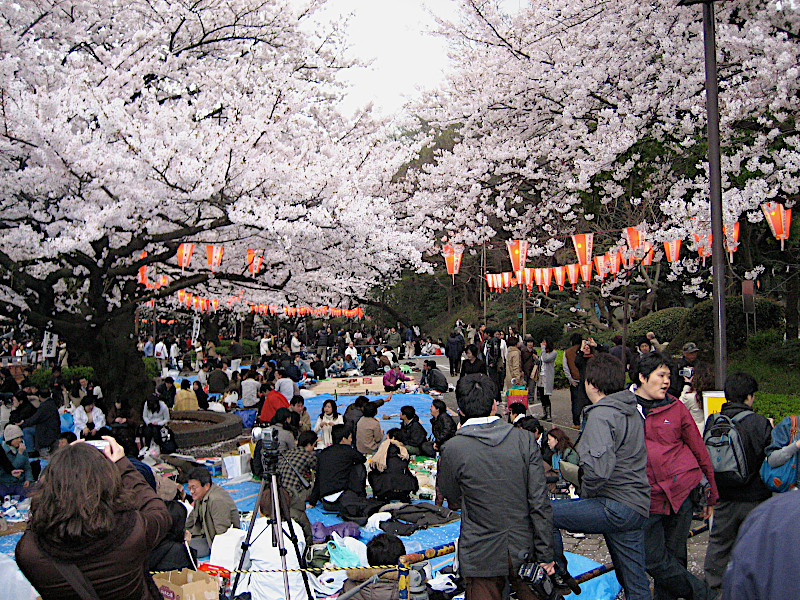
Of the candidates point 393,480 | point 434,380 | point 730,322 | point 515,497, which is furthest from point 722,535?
point 434,380

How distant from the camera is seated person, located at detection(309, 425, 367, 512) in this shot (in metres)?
8.00

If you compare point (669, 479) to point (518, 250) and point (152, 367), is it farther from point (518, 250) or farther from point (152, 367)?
point (152, 367)

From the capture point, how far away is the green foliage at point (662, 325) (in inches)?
714

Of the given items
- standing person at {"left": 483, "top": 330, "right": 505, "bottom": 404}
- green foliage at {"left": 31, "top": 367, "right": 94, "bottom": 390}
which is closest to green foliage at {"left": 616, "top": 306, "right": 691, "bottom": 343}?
standing person at {"left": 483, "top": 330, "right": 505, "bottom": 404}

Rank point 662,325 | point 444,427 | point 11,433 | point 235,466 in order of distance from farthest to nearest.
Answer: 1. point 662,325
2. point 235,466
3. point 11,433
4. point 444,427

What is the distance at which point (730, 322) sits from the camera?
49.4 ft

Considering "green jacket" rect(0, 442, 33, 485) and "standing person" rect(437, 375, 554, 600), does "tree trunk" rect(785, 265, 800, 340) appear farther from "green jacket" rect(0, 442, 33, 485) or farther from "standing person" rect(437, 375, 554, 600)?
"green jacket" rect(0, 442, 33, 485)

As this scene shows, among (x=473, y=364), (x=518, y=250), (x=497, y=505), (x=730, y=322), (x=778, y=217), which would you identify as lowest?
(x=473, y=364)

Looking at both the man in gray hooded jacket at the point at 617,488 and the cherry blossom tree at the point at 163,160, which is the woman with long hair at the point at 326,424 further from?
the man in gray hooded jacket at the point at 617,488

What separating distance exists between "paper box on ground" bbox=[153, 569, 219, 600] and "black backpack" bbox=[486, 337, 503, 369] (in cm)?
1236

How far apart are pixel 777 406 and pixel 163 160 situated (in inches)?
366

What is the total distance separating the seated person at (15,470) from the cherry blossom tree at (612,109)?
33.3ft

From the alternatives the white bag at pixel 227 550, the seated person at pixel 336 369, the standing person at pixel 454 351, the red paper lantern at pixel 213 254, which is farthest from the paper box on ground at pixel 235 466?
the seated person at pixel 336 369

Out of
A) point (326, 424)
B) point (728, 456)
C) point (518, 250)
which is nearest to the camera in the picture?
point (728, 456)
